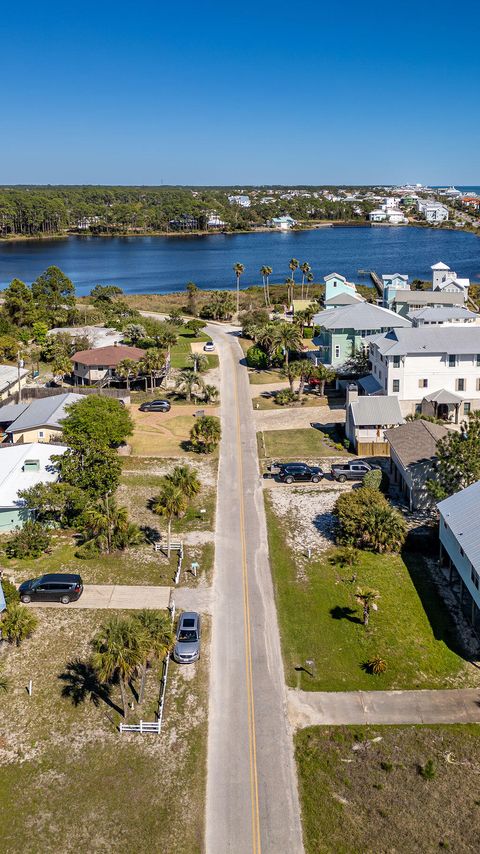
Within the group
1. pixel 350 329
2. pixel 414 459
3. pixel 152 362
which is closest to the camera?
pixel 414 459

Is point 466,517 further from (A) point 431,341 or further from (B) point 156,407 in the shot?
(B) point 156,407

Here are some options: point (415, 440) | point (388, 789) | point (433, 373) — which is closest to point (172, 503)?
point (415, 440)

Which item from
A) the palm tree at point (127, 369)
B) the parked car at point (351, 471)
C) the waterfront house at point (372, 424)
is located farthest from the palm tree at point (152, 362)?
the parked car at point (351, 471)

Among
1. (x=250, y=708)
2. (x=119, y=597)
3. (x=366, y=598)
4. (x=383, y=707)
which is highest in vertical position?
(x=366, y=598)

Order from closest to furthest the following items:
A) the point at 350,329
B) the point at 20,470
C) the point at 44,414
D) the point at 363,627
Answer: the point at 363,627, the point at 20,470, the point at 44,414, the point at 350,329

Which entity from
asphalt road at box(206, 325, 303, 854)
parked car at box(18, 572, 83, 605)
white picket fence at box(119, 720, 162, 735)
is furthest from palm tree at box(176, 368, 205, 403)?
white picket fence at box(119, 720, 162, 735)

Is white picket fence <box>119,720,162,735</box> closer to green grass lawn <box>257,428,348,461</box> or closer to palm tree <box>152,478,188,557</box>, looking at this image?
palm tree <box>152,478,188,557</box>
